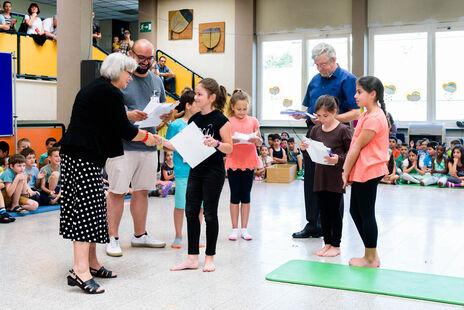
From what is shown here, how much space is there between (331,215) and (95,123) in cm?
203

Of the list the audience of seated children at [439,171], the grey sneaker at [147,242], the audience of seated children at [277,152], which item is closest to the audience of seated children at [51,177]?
the grey sneaker at [147,242]

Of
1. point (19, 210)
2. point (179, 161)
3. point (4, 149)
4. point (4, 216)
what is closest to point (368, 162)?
point (179, 161)

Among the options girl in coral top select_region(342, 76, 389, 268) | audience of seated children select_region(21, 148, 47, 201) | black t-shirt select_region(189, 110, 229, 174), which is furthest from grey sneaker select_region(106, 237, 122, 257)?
audience of seated children select_region(21, 148, 47, 201)

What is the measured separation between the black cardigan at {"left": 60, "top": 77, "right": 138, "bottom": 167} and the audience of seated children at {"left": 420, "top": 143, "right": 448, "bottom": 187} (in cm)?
707

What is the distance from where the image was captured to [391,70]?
1228 cm

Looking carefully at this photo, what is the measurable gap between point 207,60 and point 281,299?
11.0 metres

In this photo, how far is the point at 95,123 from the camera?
3.23 meters

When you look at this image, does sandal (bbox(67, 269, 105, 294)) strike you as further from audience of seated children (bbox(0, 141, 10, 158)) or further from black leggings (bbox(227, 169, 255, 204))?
audience of seated children (bbox(0, 141, 10, 158))

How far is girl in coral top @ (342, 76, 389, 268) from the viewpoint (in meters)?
3.65

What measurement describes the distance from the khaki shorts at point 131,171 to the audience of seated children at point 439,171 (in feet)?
20.6

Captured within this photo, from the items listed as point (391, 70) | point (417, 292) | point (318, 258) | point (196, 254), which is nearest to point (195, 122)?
point (196, 254)

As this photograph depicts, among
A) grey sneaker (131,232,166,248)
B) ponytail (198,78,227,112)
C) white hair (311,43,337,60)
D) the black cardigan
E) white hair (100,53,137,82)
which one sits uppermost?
white hair (311,43,337,60)

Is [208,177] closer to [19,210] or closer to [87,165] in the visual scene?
[87,165]

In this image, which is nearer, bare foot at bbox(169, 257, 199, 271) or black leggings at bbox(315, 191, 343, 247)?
bare foot at bbox(169, 257, 199, 271)
